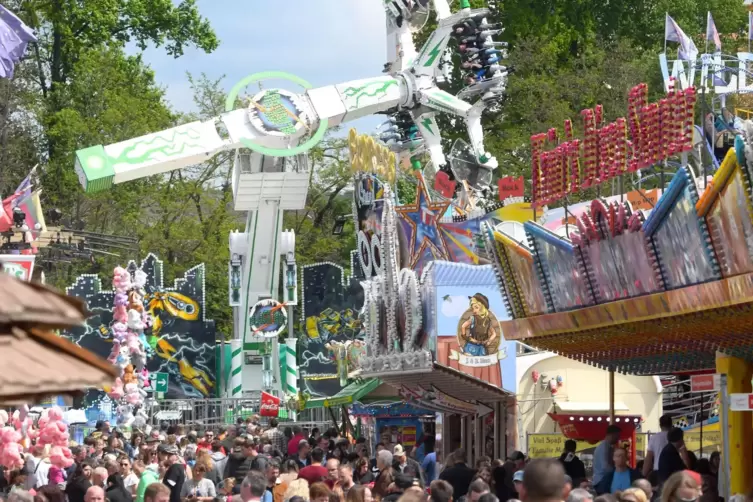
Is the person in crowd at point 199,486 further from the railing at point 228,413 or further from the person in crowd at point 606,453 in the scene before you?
the railing at point 228,413

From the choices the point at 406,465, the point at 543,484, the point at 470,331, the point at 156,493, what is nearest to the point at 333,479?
the point at 156,493

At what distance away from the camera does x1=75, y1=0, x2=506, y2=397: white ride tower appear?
36156mm

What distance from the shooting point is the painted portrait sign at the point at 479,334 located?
75.9 ft

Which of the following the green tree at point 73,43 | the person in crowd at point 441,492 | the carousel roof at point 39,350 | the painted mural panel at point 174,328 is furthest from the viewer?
the green tree at point 73,43

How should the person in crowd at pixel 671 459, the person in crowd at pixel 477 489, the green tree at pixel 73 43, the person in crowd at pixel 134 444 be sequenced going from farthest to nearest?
the green tree at pixel 73 43 → the person in crowd at pixel 134 444 → the person in crowd at pixel 671 459 → the person in crowd at pixel 477 489

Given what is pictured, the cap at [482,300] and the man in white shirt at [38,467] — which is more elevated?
the cap at [482,300]

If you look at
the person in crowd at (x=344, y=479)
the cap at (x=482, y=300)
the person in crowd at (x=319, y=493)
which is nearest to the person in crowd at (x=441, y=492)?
the person in crowd at (x=319, y=493)

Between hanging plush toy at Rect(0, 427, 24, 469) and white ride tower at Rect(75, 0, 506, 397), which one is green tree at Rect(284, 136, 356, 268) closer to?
white ride tower at Rect(75, 0, 506, 397)

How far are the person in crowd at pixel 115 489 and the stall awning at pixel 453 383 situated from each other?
9.20 metres

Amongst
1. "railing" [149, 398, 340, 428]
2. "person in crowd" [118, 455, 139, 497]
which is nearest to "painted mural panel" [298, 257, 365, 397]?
"railing" [149, 398, 340, 428]

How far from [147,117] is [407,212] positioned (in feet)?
88.6

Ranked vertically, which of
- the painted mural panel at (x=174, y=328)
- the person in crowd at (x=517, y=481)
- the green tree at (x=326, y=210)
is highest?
the green tree at (x=326, y=210)

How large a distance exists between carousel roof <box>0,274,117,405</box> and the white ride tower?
31.2 metres

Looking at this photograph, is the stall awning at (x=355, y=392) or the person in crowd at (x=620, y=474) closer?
the person in crowd at (x=620, y=474)
